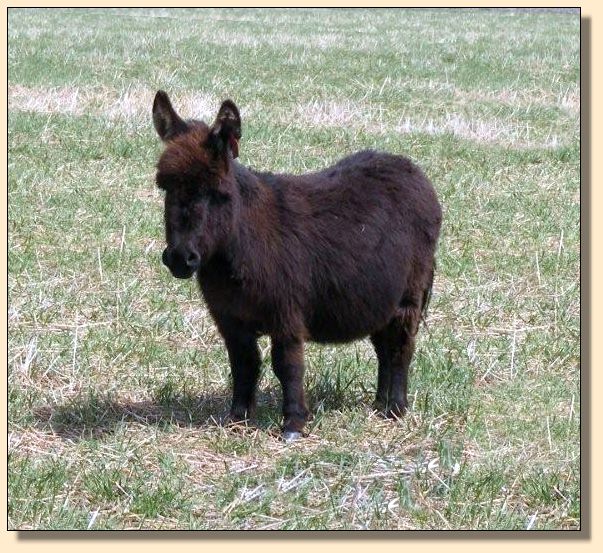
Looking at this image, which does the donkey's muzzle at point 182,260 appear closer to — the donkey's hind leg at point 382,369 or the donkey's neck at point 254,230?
the donkey's neck at point 254,230

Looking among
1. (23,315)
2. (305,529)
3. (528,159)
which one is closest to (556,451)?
(305,529)

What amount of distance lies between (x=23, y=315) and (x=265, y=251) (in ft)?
9.50

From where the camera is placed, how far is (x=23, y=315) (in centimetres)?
866

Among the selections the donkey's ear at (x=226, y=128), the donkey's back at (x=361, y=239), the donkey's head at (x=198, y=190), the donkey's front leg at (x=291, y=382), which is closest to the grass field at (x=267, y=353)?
the donkey's front leg at (x=291, y=382)

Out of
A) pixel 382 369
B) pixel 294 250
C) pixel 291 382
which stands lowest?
pixel 382 369

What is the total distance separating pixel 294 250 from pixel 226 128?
37.1 inches

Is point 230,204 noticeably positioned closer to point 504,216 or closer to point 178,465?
point 178,465

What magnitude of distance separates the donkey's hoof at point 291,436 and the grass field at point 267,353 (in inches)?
2.9

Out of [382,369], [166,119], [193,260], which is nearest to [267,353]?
[382,369]

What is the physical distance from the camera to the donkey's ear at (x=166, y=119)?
250 inches

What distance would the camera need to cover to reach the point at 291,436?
6.72m

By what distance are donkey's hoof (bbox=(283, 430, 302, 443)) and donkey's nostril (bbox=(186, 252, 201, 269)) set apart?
130 centimetres

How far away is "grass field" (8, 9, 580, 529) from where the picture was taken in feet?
19.4

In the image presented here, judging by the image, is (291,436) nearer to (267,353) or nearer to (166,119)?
(267,353)
